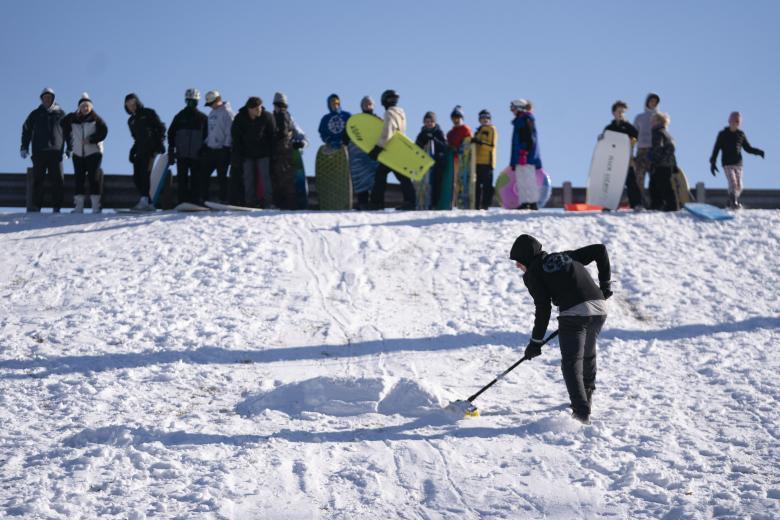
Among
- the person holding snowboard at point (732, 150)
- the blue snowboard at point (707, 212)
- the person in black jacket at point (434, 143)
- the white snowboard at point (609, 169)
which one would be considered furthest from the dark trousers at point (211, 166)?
the person holding snowboard at point (732, 150)

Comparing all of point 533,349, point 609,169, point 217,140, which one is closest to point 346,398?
point 533,349

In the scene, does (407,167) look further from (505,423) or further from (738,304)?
(505,423)

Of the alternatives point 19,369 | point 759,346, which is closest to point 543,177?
point 759,346

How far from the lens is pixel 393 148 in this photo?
→ 1436cm

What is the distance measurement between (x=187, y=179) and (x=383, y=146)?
10.1ft

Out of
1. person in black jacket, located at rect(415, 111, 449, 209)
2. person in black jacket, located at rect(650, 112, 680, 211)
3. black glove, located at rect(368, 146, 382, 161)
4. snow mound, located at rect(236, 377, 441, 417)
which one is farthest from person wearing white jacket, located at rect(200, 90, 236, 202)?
→ snow mound, located at rect(236, 377, 441, 417)

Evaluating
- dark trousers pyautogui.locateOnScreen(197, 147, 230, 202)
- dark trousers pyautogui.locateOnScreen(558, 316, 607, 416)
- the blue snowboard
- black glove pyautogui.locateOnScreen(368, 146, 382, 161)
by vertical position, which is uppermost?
black glove pyautogui.locateOnScreen(368, 146, 382, 161)

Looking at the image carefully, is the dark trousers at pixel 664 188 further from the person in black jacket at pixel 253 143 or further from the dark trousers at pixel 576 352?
the dark trousers at pixel 576 352

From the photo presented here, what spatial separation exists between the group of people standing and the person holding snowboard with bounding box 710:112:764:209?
0.02m

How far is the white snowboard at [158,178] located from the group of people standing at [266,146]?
0.24 metres

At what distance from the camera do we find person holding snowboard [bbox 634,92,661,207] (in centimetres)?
1432

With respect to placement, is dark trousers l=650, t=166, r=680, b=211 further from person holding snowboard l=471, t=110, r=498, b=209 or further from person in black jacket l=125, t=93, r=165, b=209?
person in black jacket l=125, t=93, r=165, b=209

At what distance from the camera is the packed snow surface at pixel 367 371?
19.0ft

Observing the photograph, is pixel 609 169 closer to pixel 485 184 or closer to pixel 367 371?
pixel 485 184
